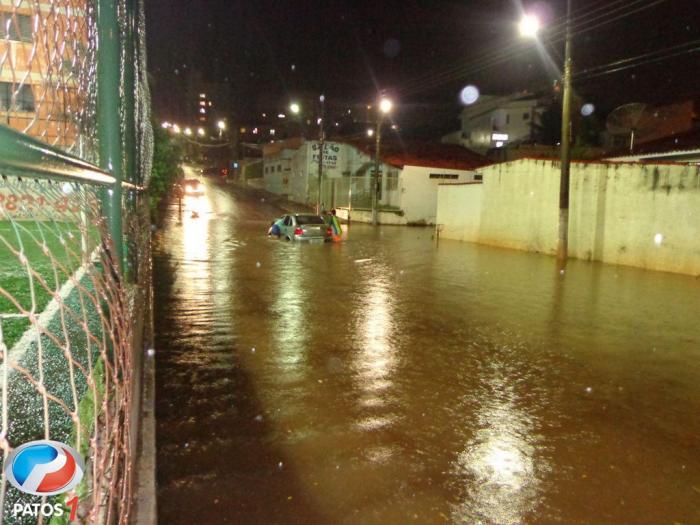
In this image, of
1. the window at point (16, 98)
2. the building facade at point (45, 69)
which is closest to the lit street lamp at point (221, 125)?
the building facade at point (45, 69)

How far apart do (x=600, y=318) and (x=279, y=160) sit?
150 feet

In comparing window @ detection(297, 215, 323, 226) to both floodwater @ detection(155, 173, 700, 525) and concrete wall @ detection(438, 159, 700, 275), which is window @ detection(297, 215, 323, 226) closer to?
concrete wall @ detection(438, 159, 700, 275)

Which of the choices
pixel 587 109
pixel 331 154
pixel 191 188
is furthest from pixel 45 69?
pixel 191 188

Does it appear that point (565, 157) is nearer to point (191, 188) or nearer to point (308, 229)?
point (308, 229)

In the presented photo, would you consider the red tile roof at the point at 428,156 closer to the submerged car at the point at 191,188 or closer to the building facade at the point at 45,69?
the submerged car at the point at 191,188

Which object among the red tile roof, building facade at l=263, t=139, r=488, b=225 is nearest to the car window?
building facade at l=263, t=139, r=488, b=225

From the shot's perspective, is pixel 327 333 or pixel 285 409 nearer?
pixel 285 409

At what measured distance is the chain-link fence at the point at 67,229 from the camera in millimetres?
1166

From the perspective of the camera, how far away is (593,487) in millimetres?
3822

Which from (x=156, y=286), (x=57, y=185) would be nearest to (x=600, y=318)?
(x=156, y=286)

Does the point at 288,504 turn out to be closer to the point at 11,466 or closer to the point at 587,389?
the point at 11,466

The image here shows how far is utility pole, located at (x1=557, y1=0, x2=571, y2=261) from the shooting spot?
15812mm

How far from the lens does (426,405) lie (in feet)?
→ 17.3

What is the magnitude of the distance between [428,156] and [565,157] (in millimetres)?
22399
